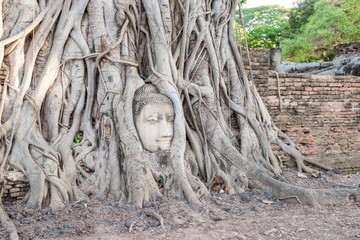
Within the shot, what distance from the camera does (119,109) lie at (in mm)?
4043

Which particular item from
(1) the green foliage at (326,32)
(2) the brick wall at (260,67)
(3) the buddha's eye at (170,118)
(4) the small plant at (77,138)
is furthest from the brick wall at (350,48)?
(4) the small plant at (77,138)

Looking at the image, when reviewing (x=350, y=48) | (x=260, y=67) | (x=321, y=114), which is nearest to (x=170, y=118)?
(x=260, y=67)

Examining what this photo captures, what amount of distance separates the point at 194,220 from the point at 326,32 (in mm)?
12771

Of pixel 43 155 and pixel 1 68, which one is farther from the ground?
pixel 1 68

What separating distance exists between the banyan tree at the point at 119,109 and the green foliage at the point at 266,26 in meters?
12.8

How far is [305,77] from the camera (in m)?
6.43

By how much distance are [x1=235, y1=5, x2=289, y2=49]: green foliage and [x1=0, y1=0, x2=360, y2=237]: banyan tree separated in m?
12.8

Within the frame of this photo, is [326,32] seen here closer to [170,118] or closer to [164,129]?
[170,118]

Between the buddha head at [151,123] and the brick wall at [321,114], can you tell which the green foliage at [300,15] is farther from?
the buddha head at [151,123]

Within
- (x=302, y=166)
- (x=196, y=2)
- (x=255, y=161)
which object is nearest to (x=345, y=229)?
(x=255, y=161)

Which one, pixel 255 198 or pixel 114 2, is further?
pixel 114 2

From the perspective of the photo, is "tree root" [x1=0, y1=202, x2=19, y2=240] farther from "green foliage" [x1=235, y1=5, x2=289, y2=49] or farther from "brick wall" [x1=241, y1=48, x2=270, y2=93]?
"green foliage" [x1=235, y1=5, x2=289, y2=49]

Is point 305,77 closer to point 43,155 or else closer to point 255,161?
point 255,161

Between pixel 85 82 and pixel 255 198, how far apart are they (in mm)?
2334
